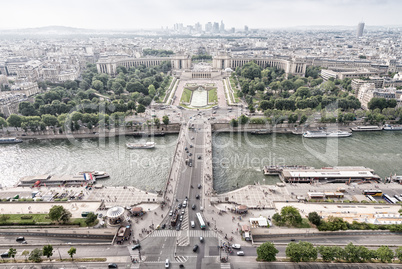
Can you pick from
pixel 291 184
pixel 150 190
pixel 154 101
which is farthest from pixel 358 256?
pixel 154 101

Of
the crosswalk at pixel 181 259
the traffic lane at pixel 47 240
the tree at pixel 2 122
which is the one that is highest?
the tree at pixel 2 122

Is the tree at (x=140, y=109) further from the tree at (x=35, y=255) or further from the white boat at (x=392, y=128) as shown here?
the white boat at (x=392, y=128)

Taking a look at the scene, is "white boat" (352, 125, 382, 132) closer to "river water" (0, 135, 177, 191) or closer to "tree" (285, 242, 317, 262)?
"river water" (0, 135, 177, 191)

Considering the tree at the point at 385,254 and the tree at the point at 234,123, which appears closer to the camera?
the tree at the point at 385,254

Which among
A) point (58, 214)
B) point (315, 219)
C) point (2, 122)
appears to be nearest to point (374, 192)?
point (315, 219)

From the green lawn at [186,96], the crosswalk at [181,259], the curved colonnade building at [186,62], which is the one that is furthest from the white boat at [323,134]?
the curved colonnade building at [186,62]

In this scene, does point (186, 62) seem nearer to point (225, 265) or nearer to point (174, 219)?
point (174, 219)

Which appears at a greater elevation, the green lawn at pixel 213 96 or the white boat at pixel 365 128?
the green lawn at pixel 213 96

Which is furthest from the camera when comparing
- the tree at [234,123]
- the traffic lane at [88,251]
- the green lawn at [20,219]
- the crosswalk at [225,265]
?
the tree at [234,123]
